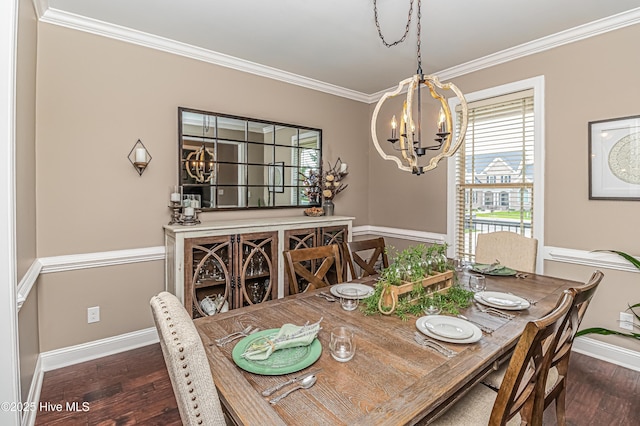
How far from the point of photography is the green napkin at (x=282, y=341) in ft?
3.84

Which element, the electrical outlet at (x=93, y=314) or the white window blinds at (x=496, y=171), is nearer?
the electrical outlet at (x=93, y=314)

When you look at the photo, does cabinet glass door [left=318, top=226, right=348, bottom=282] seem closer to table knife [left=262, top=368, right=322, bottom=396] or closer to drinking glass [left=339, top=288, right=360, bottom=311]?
drinking glass [left=339, top=288, right=360, bottom=311]

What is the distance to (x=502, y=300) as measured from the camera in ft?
5.69

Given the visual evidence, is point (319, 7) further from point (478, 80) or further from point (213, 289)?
point (213, 289)

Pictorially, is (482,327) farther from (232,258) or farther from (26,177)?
(26,177)

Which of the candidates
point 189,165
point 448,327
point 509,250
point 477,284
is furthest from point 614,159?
point 189,165

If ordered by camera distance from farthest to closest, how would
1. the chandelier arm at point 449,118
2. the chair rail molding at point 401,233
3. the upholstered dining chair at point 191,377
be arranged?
the chair rail molding at point 401,233 < the chandelier arm at point 449,118 < the upholstered dining chair at point 191,377

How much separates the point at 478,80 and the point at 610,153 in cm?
134

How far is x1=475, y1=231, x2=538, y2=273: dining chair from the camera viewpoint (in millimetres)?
2467

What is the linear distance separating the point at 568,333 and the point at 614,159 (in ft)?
6.20

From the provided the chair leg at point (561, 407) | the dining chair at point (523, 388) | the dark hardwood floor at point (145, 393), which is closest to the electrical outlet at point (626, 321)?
the dark hardwood floor at point (145, 393)

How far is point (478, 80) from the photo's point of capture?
3295mm

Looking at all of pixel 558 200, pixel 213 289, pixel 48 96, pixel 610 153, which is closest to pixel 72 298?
pixel 213 289

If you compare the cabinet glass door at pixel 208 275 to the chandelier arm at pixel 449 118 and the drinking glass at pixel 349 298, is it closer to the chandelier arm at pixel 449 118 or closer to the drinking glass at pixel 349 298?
the drinking glass at pixel 349 298
